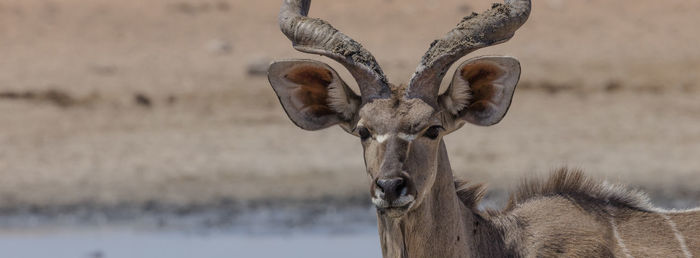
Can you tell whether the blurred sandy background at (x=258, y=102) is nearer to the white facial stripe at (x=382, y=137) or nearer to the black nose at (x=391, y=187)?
the white facial stripe at (x=382, y=137)

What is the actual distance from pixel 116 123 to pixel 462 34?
1078 cm

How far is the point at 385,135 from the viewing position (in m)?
5.49

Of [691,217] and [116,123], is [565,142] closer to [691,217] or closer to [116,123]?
[116,123]

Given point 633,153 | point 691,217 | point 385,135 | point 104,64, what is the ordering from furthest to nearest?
point 104,64 → point 633,153 → point 691,217 → point 385,135

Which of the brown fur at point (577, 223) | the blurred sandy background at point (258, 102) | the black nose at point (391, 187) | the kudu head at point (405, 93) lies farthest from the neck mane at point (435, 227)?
the blurred sandy background at point (258, 102)

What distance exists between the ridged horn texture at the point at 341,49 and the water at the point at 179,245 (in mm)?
5434

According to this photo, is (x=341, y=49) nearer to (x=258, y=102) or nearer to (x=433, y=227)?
(x=433, y=227)

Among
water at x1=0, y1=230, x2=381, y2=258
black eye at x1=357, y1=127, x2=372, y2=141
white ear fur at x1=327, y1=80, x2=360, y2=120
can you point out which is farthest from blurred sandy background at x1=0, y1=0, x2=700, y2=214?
black eye at x1=357, y1=127, x2=372, y2=141

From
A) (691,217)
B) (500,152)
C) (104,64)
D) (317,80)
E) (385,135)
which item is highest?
(104,64)

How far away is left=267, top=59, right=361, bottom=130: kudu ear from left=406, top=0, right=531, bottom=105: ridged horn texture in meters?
0.33

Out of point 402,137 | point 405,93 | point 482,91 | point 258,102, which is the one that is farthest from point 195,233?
point 402,137

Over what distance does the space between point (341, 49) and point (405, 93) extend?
0.37m

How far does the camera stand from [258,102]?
16.8 meters

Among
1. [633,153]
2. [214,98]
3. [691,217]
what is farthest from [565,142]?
[691,217]
